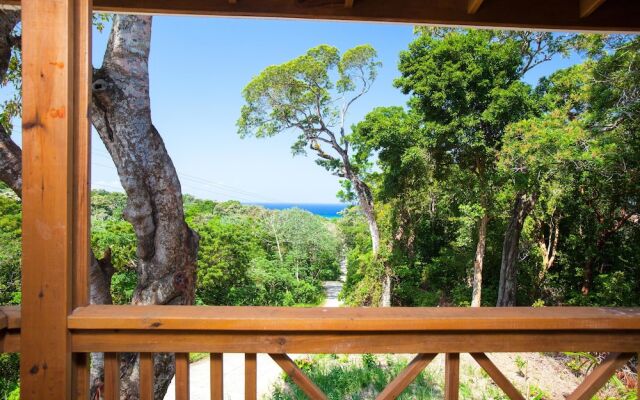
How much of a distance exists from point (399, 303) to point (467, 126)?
4594 millimetres

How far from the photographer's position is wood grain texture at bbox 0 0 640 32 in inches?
51.4

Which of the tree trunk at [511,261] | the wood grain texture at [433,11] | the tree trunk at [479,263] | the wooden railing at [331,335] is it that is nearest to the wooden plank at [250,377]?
the wooden railing at [331,335]

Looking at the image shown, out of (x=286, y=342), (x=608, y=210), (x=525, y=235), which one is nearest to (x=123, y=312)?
(x=286, y=342)

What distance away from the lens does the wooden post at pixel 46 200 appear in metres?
0.77

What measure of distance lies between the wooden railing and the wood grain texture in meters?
0.98

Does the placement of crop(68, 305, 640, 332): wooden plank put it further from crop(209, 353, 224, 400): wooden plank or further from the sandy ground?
the sandy ground

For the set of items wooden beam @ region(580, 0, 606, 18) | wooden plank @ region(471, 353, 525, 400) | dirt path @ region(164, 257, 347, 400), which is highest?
wooden beam @ region(580, 0, 606, 18)

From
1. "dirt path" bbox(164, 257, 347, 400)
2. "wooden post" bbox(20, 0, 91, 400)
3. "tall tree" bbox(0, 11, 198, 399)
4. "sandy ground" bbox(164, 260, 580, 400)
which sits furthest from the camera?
"dirt path" bbox(164, 257, 347, 400)

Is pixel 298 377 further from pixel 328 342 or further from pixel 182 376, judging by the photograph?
pixel 182 376

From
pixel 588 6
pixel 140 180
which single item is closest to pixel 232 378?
pixel 140 180

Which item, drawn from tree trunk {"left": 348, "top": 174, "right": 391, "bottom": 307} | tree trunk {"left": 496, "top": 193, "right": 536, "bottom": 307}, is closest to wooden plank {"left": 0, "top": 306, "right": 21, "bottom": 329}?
tree trunk {"left": 496, "top": 193, "right": 536, "bottom": 307}

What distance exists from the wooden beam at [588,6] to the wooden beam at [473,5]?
35cm

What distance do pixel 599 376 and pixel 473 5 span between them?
1.09 m

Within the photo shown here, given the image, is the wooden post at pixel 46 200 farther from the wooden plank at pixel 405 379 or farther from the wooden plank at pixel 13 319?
the wooden plank at pixel 405 379
